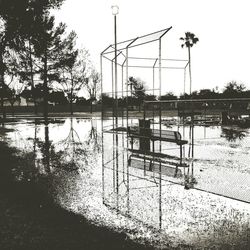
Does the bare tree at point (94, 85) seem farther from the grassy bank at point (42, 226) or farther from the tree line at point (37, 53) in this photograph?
the grassy bank at point (42, 226)

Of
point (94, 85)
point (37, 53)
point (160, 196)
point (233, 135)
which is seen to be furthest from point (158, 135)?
point (94, 85)

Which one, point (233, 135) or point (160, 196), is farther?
point (233, 135)

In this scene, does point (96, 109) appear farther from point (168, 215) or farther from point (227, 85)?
point (168, 215)

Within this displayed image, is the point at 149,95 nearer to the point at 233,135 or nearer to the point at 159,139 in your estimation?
the point at 233,135

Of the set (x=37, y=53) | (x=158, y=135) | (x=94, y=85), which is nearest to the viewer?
(x=158, y=135)

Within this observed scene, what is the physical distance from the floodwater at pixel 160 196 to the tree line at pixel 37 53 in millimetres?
10281

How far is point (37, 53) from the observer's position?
28422 mm

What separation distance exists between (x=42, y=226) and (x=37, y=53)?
25.8 m

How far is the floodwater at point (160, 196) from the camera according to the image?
433cm

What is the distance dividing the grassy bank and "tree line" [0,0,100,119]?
12947mm

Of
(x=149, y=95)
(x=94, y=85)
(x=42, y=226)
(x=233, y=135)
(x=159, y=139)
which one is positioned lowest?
(x=42, y=226)

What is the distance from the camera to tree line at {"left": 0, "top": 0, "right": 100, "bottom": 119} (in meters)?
17.9

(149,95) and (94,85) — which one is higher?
(94,85)

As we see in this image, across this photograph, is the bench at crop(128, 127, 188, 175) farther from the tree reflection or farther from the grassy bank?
the tree reflection
